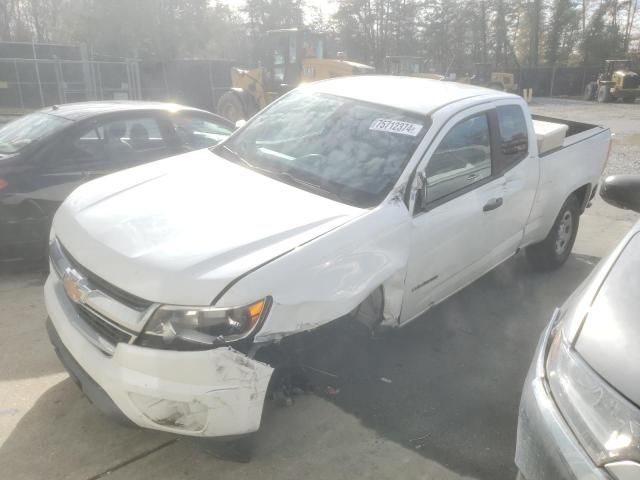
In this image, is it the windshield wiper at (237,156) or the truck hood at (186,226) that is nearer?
the truck hood at (186,226)

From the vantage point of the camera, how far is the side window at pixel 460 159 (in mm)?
3299

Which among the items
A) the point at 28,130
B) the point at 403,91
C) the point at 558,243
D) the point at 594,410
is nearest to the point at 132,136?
the point at 28,130

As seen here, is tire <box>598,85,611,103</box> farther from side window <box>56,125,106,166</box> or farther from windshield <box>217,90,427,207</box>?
side window <box>56,125,106,166</box>

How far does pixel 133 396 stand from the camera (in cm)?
223

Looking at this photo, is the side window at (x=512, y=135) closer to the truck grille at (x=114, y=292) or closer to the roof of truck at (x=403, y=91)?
the roof of truck at (x=403, y=91)

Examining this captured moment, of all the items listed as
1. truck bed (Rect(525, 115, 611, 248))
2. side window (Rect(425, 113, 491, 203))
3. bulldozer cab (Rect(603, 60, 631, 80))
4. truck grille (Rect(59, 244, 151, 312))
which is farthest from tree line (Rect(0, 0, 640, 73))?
truck grille (Rect(59, 244, 151, 312))

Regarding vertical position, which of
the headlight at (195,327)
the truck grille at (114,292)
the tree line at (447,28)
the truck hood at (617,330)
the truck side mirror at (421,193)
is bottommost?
the headlight at (195,327)

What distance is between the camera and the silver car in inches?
59.8

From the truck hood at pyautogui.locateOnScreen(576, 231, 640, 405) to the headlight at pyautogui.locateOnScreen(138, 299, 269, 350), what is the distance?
4.13 ft

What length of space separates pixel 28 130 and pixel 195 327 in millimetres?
3592

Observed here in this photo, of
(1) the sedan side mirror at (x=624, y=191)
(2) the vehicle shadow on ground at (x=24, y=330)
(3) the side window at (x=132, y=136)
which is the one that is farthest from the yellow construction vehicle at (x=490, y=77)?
(2) the vehicle shadow on ground at (x=24, y=330)

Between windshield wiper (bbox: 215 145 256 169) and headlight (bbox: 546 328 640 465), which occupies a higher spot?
windshield wiper (bbox: 215 145 256 169)

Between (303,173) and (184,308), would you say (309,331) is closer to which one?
(184,308)

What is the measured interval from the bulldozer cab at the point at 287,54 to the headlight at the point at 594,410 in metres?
13.3
